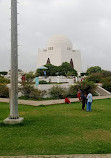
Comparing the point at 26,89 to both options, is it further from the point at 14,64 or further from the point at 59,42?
the point at 59,42

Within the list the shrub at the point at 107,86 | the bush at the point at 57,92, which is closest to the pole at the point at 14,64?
the bush at the point at 57,92

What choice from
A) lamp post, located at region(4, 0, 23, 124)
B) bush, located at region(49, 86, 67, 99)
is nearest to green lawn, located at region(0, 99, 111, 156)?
lamp post, located at region(4, 0, 23, 124)

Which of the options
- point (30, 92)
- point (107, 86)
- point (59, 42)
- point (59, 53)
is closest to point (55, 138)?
point (30, 92)

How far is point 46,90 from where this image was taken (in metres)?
20.6

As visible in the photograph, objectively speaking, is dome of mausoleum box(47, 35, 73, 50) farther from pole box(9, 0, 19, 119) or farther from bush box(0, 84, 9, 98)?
pole box(9, 0, 19, 119)

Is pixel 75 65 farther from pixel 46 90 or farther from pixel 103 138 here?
pixel 103 138

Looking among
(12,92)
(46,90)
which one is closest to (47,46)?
(46,90)

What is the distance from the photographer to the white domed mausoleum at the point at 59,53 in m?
59.2

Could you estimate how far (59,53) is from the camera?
59.3 metres

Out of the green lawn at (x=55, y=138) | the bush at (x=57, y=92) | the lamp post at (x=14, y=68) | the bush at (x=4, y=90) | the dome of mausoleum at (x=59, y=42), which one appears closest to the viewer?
the green lawn at (x=55, y=138)

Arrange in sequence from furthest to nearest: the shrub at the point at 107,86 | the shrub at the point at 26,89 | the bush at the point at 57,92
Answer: the shrub at the point at 107,86, the bush at the point at 57,92, the shrub at the point at 26,89

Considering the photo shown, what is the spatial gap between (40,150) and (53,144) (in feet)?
1.97

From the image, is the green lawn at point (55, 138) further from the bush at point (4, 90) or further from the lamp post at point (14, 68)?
the bush at point (4, 90)

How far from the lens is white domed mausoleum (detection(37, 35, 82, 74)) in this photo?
59.2 m
